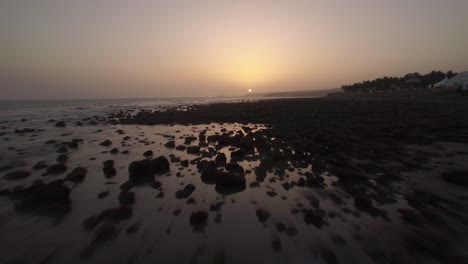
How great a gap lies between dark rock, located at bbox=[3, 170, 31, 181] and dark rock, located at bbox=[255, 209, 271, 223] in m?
9.30

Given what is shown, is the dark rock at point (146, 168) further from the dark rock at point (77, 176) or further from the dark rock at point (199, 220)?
the dark rock at point (199, 220)

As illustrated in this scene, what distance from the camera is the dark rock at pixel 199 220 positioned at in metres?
5.72

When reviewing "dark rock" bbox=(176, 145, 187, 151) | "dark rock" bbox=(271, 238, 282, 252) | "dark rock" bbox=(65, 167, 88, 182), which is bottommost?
"dark rock" bbox=(271, 238, 282, 252)

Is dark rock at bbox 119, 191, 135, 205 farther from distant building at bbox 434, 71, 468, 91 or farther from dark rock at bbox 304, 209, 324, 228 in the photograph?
distant building at bbox 434, 71, 468, 91

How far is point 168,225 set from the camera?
5.85 meters

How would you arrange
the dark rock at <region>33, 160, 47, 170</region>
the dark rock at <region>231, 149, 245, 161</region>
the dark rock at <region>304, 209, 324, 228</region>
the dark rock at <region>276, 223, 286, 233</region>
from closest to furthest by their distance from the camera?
the dark rock at <region>276, 223, 286, 233</region>
the dark rock at <region>304, 209, 324, 228</region>
the dark rock at <region>33, 160, 47, 170</region>
the dark rock at <region>231, 149, 245, 161</region>

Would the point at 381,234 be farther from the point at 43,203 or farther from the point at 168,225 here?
the point at 43,203

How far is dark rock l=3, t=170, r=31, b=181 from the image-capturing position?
925 cm

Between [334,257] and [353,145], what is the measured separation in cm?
983

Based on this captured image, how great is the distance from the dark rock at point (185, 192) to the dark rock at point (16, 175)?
21.8 ft

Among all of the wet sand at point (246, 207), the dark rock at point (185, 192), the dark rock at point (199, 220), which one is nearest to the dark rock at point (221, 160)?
the wet sand at point (246, 207)

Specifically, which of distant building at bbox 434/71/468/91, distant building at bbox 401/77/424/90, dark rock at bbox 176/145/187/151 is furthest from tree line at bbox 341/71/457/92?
dark rock at bbox 176/145/187/151

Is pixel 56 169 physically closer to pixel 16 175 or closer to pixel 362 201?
pixel 16 175

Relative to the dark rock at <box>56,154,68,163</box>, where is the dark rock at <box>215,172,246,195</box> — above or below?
below
